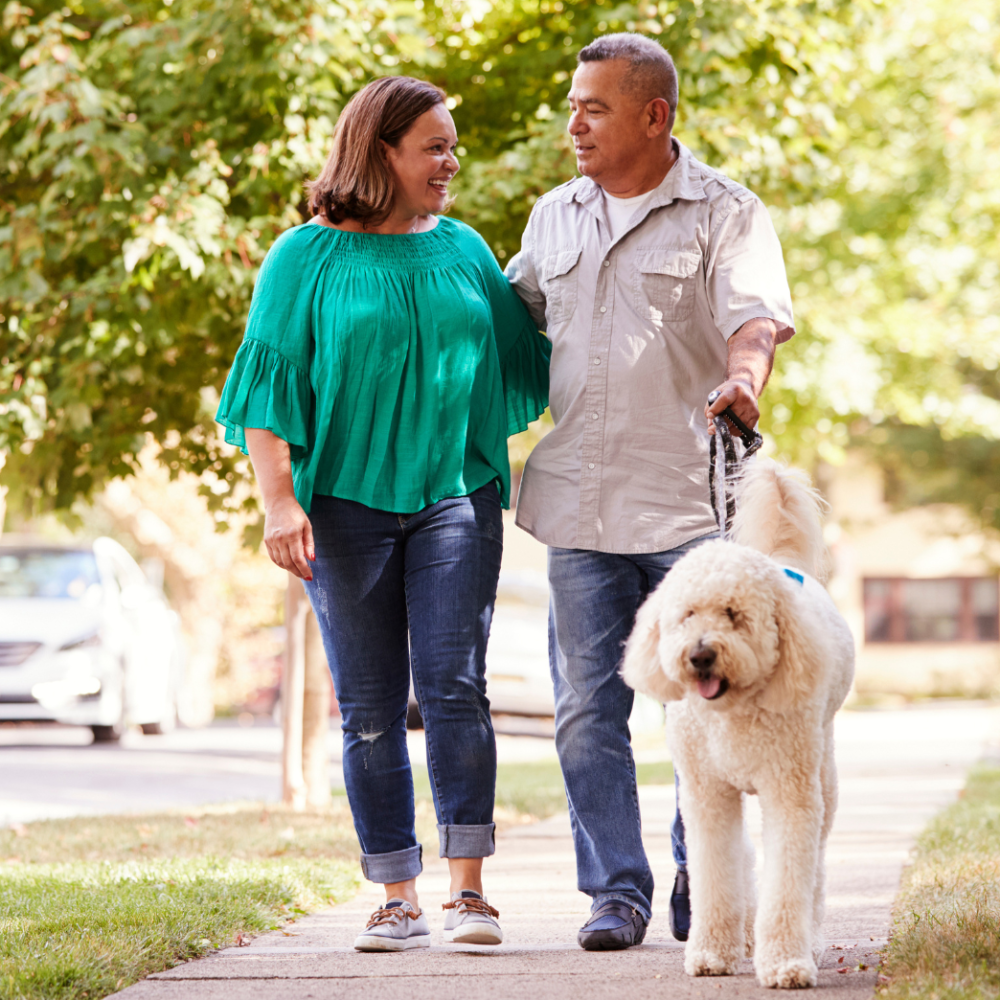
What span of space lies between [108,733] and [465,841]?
10.7 metres

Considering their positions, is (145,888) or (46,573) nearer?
(145,888)

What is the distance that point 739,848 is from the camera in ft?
11.7

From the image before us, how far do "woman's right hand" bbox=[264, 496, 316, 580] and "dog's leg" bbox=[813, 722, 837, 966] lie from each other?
1374mm

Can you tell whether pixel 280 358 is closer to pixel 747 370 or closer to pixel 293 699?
pixel 747 370

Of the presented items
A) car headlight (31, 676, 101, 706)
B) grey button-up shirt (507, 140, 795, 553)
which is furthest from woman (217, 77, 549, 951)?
car headlight (31, 676, 101, 706)

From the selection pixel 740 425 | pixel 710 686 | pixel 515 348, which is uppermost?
pixel 515 348

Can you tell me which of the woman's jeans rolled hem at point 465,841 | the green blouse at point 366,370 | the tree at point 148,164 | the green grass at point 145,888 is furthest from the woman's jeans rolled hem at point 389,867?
the tree at point 148,164

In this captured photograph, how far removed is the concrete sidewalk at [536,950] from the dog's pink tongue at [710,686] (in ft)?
2.14

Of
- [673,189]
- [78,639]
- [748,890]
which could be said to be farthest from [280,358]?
[78,639]

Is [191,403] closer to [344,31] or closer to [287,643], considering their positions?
[287,643]

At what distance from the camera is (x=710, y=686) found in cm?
330

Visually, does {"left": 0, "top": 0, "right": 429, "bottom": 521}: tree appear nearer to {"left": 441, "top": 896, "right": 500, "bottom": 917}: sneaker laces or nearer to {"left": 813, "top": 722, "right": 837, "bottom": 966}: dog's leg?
{"left": 441, "top": 896, "right": 500, "bottom": 917}: sneaker laces

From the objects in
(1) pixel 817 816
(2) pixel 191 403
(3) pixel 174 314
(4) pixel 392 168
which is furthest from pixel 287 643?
(1) pixel 817 816

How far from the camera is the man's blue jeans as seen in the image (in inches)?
156
